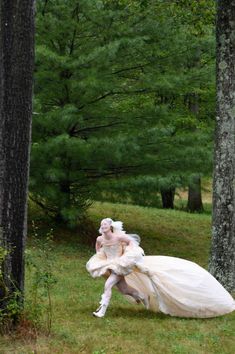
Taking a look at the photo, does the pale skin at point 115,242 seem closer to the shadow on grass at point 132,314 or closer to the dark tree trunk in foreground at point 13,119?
the shadow on grass at point 132,314

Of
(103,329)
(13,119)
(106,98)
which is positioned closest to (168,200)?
(106,98)

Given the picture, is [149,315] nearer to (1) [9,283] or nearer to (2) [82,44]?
(1) [9,283]

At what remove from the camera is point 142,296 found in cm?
984

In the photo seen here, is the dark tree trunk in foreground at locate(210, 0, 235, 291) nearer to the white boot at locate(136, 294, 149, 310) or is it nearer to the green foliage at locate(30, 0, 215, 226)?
the white boot at locate(136, 294, 149, 310)

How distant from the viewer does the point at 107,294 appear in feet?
30.9

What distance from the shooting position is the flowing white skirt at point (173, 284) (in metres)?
9.49

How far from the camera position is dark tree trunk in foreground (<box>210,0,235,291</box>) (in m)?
11.2

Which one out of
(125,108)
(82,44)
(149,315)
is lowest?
(149,315)

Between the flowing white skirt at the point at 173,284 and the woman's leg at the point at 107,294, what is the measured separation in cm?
13

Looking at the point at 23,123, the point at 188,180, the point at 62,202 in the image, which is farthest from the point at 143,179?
the point at 23,123

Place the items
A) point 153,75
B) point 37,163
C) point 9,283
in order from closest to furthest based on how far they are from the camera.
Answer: point 9,283
point 37,163
point 153,75

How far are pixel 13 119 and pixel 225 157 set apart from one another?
489 centimetres

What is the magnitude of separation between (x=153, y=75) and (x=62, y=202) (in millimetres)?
3903

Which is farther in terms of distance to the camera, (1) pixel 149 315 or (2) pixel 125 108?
(2) pixel 125 108
